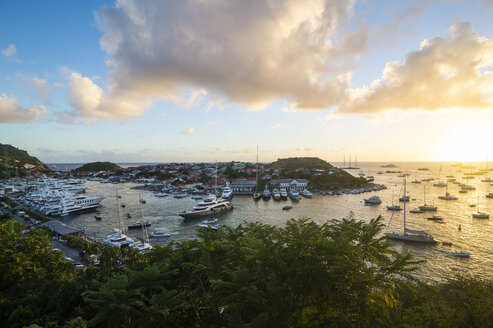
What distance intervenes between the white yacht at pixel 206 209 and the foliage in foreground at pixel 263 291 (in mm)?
22339

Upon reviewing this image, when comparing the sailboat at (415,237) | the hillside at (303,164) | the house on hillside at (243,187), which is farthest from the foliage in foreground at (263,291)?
the hillside at (303,164)

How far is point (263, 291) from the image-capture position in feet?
16.7

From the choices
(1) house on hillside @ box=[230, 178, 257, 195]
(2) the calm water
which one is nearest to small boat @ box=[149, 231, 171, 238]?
(2) the calm water

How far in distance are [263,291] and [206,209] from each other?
89.6 ft

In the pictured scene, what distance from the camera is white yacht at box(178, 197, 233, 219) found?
29861mm

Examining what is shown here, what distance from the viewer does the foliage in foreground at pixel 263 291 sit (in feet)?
14.6

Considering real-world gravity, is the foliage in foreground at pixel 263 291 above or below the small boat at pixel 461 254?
above

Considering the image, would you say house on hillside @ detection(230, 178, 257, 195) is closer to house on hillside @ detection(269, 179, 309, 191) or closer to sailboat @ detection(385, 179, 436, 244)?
house on hillside @ detection(269, 179, 309, 191)

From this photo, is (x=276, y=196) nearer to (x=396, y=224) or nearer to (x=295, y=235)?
(x=396, y=224)

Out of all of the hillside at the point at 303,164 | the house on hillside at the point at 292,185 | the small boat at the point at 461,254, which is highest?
the hillside at the point at 303,164

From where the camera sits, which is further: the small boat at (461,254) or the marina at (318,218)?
the marina at (318,218)

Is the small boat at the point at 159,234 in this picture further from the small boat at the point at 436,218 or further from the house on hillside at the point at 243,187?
the small boat at the point at 436,218

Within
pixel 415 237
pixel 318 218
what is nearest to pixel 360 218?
pixel 318 218

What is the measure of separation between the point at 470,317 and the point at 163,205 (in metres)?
37.5
